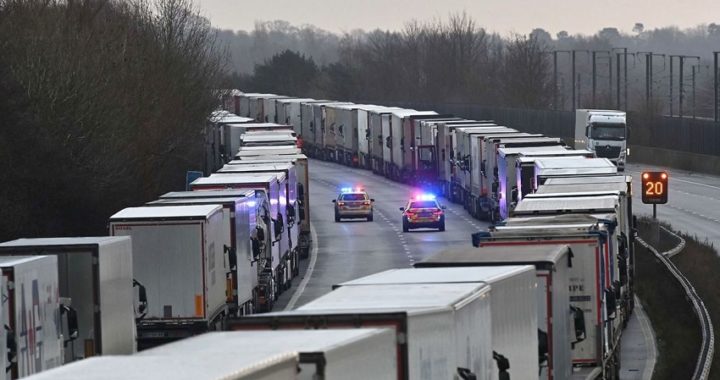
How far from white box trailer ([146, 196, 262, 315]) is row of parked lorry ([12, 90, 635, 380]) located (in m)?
0.07

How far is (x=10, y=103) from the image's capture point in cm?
4488

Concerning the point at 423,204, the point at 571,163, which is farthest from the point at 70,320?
the point at 423,204

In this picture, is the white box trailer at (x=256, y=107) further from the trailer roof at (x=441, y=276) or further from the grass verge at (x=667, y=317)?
the trailer roof at (x=441, y=276)

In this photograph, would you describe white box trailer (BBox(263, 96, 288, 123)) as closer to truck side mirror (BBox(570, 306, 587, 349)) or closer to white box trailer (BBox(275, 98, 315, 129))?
white box trailer (BBox(275, 98, 315, 129))

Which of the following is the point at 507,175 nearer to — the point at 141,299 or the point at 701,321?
the point at 701,321

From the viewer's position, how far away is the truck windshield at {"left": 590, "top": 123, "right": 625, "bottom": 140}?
9831 centimetres

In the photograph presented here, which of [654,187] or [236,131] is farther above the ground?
[236,131]

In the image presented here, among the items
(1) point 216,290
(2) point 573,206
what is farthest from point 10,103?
(2) point 573,206

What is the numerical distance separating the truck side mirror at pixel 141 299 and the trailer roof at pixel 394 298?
15.2 m

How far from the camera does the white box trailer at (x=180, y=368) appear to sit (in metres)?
9.50

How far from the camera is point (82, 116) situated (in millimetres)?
49375

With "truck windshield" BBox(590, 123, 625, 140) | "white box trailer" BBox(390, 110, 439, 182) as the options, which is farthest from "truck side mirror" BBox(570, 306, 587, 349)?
"truck windshield" BBox(590, 123, 625, 140)

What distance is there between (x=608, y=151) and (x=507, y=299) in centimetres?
8046

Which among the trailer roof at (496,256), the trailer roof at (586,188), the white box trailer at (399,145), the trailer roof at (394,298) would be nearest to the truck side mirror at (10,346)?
the trailer roof at (496,256)
